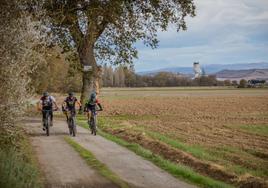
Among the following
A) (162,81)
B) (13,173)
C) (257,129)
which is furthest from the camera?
(162,81)

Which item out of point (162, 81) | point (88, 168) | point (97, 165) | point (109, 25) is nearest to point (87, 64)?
point (109, 25)

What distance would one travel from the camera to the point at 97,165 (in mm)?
15656

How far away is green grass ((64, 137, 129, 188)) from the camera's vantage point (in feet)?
44.5

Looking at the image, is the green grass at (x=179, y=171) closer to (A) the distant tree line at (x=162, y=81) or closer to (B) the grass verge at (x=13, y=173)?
(B) the grass verge at (x=13, y=173)

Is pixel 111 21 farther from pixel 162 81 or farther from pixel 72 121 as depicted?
pixel 162 81

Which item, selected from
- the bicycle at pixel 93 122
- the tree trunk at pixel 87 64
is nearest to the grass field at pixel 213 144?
the bicycle at pixel 93 122

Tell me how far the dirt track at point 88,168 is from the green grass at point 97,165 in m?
0.18

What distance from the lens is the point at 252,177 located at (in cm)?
1425

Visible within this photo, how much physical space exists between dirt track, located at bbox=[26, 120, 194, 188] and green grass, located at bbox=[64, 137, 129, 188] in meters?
0.18

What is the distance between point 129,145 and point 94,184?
7.02m

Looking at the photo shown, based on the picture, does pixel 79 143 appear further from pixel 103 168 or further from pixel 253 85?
pixel 253 85

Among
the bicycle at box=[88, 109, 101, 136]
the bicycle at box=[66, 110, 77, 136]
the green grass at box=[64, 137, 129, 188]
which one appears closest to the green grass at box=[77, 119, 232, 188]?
the green grass at box=[64, 137, 129, 188]

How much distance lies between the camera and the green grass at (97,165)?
13563 mm

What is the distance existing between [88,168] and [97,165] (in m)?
0.51
